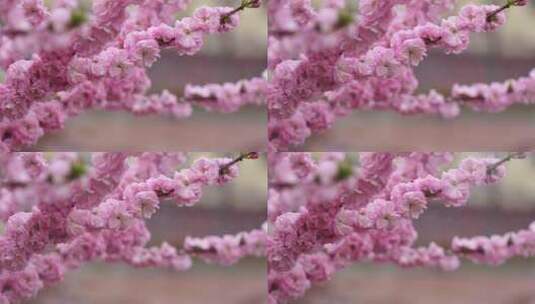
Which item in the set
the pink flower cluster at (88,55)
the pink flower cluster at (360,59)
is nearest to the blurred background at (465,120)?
the pink flower cluster at (360,59)

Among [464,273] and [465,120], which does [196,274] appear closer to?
[464,273]

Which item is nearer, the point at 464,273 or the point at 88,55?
the point at 88,55

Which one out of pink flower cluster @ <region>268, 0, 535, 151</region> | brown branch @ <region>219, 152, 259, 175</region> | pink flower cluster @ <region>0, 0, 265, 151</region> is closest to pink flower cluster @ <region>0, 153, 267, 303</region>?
brown branch @ <region>219, 152, 259, 175</region>

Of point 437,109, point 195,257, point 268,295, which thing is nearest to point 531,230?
point 437,109

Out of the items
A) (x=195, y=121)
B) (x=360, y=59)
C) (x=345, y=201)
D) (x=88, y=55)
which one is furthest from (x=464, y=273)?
(x=88, y=55)

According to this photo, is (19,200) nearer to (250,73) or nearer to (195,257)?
(195,257)

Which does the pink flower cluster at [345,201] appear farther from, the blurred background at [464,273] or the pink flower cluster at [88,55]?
the pink flower cluster at [88,55]

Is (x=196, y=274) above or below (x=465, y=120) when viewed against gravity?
below
